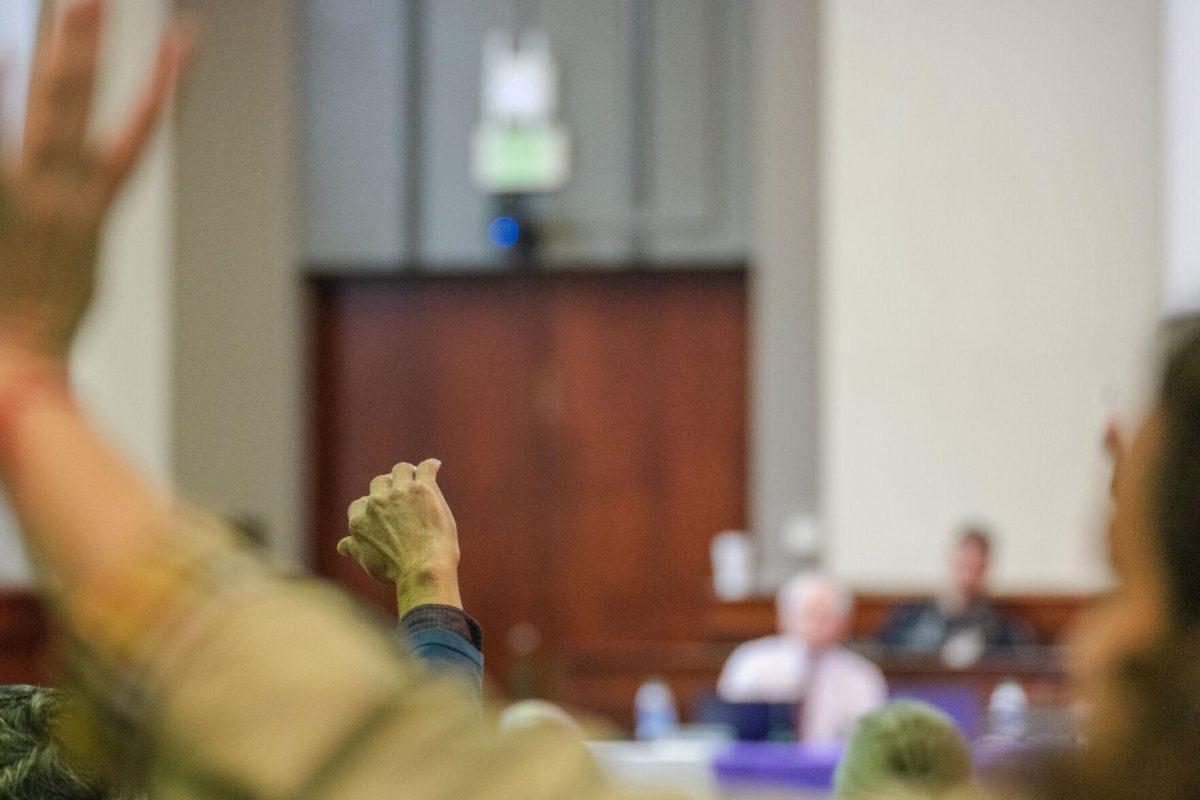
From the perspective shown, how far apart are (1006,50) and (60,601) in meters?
8.28

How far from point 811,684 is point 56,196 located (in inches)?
213

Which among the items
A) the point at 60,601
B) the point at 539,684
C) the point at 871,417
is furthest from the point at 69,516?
the point at 871,417

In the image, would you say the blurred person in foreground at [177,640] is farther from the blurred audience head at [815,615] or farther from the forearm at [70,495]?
the blurred audience head at [815,615]

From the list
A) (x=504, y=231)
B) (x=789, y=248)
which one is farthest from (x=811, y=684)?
(x=504, y=231)

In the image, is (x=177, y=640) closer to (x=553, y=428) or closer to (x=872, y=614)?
(x=872, y=614)

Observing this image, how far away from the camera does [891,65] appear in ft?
27.5

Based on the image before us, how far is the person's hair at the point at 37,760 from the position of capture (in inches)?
44.0

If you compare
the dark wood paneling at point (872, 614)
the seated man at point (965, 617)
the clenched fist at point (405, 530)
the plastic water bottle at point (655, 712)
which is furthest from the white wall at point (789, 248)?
the clenched fist at point (405, 530)

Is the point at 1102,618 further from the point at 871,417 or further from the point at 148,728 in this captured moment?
the point at 871,417

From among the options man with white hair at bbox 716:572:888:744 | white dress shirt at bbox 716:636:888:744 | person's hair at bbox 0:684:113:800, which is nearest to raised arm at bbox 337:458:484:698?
person's hair at bbox 0:684:113:800

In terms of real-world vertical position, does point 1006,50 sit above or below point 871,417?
above

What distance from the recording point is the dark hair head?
55 centimetres

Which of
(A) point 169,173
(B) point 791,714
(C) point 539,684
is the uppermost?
(A) point 169,173

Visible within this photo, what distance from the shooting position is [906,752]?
2287 millimetres
